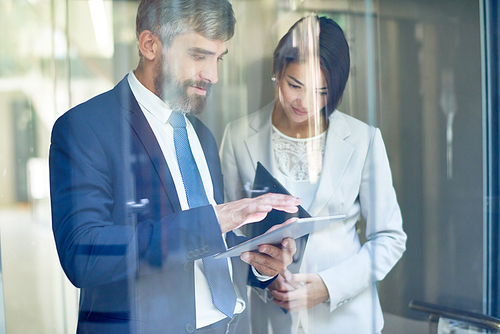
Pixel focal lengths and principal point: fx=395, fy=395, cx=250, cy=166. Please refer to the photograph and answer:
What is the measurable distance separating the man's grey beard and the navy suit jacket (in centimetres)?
8

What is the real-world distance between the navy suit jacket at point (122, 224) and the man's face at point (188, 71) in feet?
0.31

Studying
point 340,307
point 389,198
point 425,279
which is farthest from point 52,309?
point 425,279

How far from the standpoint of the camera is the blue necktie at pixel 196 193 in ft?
3.39

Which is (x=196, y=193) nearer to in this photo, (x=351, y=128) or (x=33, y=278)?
(x=33, y=278)

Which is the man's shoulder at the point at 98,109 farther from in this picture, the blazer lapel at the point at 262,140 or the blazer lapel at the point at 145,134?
the blazer lapel at the point at 262,140

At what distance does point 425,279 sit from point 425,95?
702 millimetres

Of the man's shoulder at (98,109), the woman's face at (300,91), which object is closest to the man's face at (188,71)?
the man's shoulder at (98,109)

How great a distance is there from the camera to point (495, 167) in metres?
1.51

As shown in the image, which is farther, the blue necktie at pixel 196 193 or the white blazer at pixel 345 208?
the white blazer at pixel 345 208

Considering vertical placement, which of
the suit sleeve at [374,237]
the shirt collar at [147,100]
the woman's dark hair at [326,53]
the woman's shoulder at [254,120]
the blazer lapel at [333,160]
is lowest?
the suit sleeve at [374,237]

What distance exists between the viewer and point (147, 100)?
101 centimetres

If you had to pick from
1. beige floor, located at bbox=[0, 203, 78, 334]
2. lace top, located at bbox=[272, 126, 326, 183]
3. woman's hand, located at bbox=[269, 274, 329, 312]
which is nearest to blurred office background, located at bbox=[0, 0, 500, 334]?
beige floor, located at bbox=[0, 203, 78, 334]

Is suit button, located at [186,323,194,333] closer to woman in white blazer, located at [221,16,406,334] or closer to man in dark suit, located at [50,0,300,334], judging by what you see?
man in dark suit, located at [50,0,300,334]

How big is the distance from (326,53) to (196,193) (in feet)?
1.99
